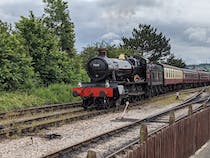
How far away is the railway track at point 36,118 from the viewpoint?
1418 centimetres

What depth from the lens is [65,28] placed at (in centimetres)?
3672

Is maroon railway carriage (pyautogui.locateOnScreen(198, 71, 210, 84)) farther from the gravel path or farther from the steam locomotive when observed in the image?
the gravel path

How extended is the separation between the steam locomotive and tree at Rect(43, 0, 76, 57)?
957 centimetres

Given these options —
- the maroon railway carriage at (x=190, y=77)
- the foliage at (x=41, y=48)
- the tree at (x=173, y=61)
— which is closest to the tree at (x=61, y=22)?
the foliage at (x=41, y=48)

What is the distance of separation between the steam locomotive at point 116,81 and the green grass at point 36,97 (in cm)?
316

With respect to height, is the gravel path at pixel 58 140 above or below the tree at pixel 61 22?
below

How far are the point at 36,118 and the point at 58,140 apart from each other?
4473 millimetres

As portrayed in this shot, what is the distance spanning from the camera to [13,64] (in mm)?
24656

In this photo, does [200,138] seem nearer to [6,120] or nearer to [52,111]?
[6,120]

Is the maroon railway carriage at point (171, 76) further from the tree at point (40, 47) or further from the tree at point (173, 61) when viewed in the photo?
the tree at point (173, 61)

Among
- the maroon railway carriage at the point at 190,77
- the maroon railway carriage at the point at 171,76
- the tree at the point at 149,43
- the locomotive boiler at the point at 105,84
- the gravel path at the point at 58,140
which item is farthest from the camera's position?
the tree at the point at 149,43

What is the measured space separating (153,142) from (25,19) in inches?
859

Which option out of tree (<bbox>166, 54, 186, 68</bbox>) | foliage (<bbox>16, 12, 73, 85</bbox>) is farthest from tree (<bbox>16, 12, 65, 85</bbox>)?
tree (<bbox>166, 54, 186, 68</bbox>)

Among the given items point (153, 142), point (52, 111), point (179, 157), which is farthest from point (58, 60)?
point (153, 142)
